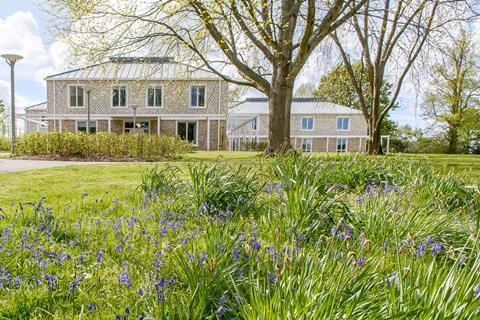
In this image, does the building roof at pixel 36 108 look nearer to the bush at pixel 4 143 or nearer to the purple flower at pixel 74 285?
the bush at pixel 4 143

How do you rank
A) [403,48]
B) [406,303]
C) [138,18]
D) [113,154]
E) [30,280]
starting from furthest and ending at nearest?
[403,48] < [113,154] < [138,18] < [30,280] < [406,303]

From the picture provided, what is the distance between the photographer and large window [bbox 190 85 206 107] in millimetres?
27656

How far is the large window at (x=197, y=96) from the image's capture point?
27.7m

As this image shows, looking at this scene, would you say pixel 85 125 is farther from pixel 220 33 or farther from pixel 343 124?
pixel 343 124

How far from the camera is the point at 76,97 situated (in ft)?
92.1

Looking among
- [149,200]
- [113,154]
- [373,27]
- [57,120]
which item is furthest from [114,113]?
[149,200]

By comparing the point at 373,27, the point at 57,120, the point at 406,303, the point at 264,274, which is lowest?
the point at 264,274

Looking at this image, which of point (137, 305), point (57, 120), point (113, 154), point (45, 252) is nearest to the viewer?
point (137, 305)

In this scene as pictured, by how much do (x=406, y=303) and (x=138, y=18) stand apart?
12060mm

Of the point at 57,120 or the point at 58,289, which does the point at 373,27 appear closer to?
the point at 58,289

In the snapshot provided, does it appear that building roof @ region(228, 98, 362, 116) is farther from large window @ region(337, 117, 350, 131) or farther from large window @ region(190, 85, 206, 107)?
large window @ region(190, 85, 206, 107)

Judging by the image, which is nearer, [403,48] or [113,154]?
[113,154]

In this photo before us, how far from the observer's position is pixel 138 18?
11250 mm

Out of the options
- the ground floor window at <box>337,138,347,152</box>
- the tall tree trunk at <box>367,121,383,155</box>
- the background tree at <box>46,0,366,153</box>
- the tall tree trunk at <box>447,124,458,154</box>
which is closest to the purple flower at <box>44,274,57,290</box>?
the background tree at <box>46,0,366,153</box>
